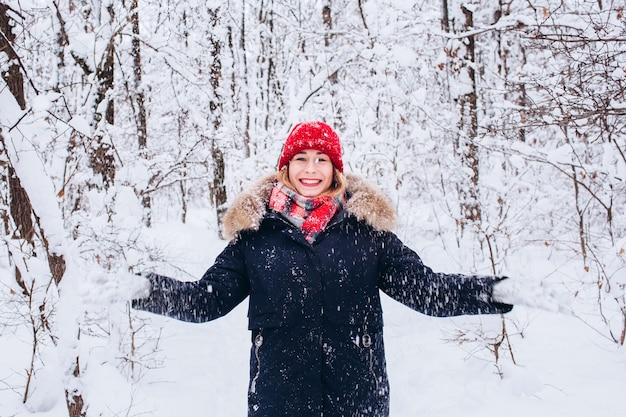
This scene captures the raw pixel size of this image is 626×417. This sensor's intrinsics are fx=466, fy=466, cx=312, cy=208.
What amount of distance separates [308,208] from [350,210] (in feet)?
0.64

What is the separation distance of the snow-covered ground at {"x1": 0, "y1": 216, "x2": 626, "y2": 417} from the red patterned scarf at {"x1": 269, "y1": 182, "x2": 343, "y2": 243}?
1.49m

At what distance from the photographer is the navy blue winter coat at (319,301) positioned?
1.87 metres

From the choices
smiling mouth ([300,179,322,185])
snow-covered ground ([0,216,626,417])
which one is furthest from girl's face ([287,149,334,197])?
snow-covered ground ([0,216,626,417])

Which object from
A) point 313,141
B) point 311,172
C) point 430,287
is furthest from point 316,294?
point 313,141

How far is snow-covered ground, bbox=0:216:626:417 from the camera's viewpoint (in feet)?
Answer: 11.5

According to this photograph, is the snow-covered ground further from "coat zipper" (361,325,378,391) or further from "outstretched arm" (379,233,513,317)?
"outstretched arm" (379,233,513,317)

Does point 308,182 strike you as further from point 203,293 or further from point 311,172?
point 203,293

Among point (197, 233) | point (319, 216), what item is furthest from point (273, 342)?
point (197, 233)

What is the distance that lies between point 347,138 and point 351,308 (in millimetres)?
7696

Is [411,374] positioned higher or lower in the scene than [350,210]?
lower

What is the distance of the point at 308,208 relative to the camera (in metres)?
2.11

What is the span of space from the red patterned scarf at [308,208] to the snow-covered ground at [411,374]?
58.8 inches

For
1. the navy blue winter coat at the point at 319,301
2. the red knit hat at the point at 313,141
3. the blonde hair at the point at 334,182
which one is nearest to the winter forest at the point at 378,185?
the navy blue winter coat at the point at 319,301

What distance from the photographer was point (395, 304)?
6.92 metres
